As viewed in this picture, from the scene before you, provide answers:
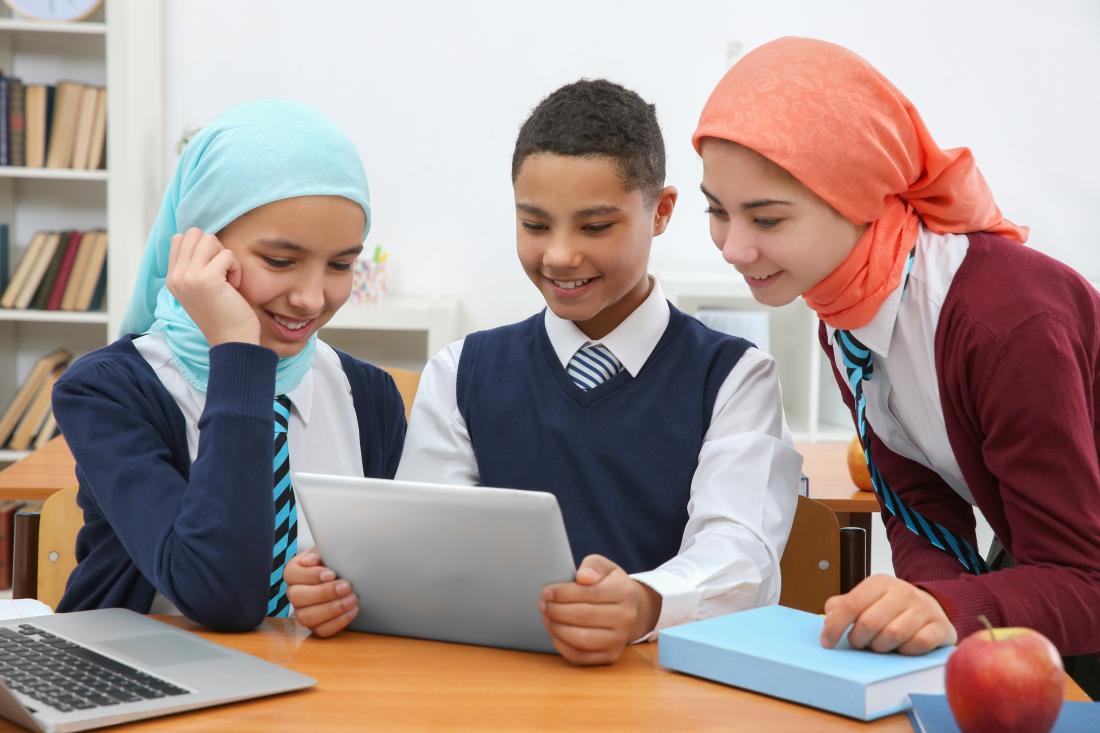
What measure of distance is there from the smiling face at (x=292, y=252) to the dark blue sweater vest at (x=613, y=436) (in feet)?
1.10

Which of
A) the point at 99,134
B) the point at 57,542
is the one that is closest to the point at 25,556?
the point at 57,542

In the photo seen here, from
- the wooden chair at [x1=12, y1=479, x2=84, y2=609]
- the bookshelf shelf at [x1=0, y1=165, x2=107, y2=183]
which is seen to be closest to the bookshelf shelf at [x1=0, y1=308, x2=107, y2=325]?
the bookshelf shelf at [x1=0, y1=165, x2=107, y2=183]

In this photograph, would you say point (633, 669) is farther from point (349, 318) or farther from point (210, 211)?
point (349, 318)

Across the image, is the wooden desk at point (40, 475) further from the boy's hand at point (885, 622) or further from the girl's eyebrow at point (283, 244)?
the boy's hand at point (885, 622)

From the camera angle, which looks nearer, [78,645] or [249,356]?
[78,645]

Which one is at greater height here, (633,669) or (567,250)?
(567,250)

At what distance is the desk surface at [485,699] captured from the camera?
94cm

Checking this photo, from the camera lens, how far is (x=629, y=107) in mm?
1640

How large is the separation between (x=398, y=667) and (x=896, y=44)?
373 centimetres

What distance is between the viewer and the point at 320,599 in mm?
1179

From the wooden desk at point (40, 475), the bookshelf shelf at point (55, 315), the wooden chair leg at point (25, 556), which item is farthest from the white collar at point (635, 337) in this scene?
the bookshelf shelf at point (55, 315)

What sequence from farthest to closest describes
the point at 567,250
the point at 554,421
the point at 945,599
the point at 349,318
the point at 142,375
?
1. the point at 349,318
2. the point at 554,421
3. the point at 567,250
4. the point at 142,375
5. the point at 945,599

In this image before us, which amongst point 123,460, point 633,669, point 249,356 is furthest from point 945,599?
point 123,460

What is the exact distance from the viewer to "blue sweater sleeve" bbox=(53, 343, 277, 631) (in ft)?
3.99
